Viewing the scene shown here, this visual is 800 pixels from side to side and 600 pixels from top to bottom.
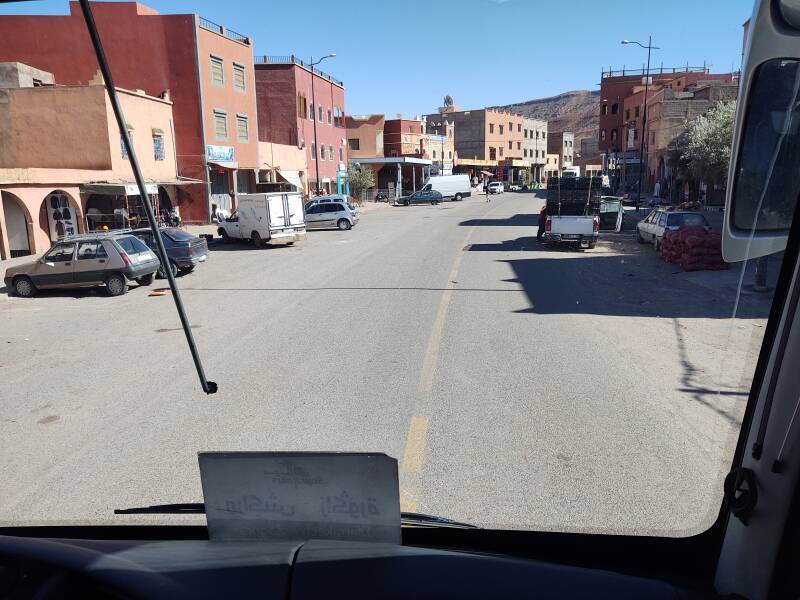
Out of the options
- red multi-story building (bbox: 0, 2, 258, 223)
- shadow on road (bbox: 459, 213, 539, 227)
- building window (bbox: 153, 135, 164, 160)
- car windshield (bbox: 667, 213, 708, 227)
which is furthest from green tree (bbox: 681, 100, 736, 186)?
building window (bbox: 153, 135, 164, 160)

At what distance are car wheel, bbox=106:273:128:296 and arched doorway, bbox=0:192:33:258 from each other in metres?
10.9

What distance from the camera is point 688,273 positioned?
1694 centimetres

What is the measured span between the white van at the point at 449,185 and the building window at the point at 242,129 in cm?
2542

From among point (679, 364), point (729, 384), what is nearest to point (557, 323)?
point (679, 364)

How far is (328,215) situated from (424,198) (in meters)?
29.0

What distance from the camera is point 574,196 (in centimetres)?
2402

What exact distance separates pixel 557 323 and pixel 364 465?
9226mm

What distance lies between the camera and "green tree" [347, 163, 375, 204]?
6525 centimetres

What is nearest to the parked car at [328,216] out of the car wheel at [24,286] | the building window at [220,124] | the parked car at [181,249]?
the building window at [220,124]

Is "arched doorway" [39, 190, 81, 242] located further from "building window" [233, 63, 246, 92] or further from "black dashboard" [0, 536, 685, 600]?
"black dashboard" [0, 536, 685, 600]

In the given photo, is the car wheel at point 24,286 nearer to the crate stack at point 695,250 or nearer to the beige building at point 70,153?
the beige building at point 70,153

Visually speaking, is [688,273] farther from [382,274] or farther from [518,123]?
[518,123]

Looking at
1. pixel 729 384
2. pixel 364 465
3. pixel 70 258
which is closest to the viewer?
pixel 364 465

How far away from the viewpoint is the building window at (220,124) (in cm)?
3823
